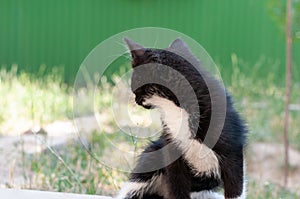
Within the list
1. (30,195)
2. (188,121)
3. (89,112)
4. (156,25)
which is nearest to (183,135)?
(188,121)

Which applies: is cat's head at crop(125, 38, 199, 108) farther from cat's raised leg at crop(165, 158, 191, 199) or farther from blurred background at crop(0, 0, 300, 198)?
blurred background at crop(0, 0, 300, 198)

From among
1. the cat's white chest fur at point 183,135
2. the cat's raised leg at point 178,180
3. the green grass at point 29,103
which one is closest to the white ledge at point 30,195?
the cat's raised leg at point 178,180

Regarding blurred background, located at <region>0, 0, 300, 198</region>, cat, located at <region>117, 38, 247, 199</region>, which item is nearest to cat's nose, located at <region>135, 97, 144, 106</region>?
cat, located at <region>117, 38, 247, 199</region>

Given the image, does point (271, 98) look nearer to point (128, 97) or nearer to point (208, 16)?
point (208, 16)

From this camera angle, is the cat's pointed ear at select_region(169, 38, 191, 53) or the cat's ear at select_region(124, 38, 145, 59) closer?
the cat's ear at select_region(124, 38, 145, 59)

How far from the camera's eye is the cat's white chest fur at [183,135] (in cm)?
220

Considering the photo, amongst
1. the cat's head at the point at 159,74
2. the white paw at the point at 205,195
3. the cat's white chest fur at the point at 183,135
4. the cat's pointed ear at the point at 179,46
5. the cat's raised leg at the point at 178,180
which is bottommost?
the white paw at the point at 205,195

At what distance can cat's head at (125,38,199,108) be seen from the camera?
7.14ft

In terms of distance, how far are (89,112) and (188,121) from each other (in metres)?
1.44

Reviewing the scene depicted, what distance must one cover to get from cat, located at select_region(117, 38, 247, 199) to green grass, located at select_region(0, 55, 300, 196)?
536 mm

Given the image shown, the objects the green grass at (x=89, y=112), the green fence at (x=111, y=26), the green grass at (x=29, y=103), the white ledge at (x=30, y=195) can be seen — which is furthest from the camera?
the green fence at (x=111, y=26)

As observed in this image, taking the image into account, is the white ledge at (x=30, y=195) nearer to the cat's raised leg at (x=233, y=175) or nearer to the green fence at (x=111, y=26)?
the cat's raised leg at (x=233, y=175)

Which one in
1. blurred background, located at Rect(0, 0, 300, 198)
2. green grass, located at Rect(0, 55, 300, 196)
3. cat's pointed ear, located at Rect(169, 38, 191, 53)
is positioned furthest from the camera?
blurred background, located at Rect(0, 0, 300, 198)

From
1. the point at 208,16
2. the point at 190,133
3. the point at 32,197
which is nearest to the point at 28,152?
the point at 32,197
